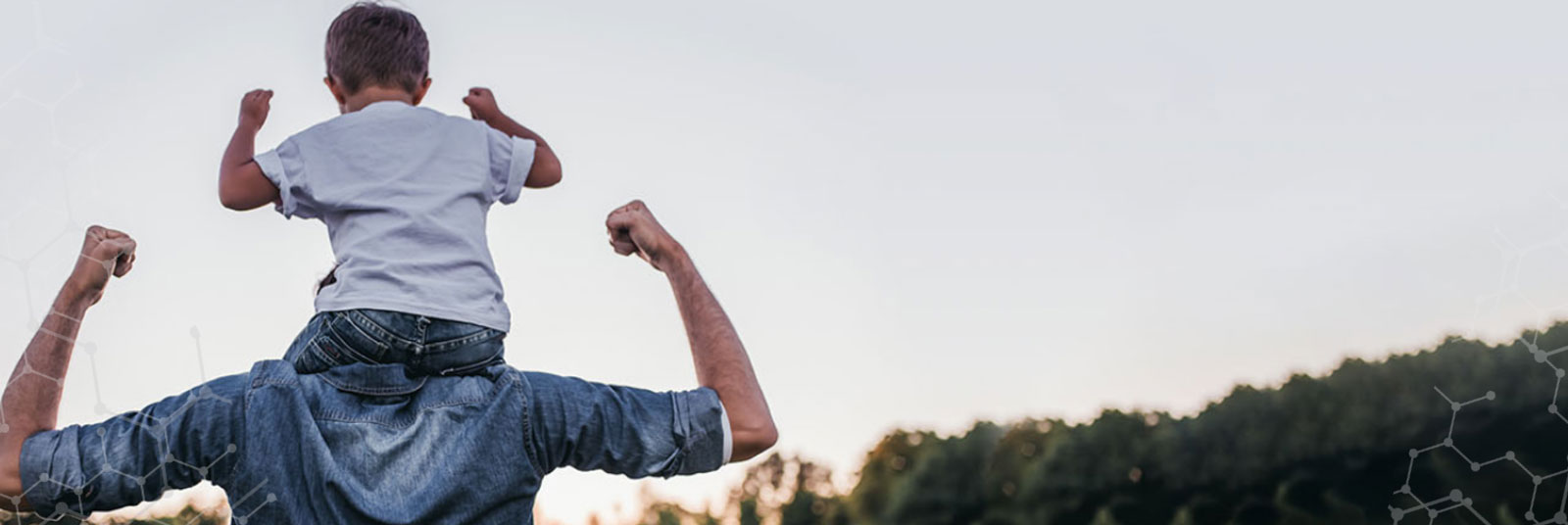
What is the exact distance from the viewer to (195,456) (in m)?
1.83

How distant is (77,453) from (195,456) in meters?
0.13

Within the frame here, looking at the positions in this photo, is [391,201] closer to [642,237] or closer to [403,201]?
[403,201]

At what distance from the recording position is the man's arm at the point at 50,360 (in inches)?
71.5

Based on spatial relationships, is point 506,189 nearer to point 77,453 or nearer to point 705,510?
point 77,453

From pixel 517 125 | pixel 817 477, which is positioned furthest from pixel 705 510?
pixel 517 125

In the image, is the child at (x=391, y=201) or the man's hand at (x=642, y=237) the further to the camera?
the man's hand at (x=642, y=237)

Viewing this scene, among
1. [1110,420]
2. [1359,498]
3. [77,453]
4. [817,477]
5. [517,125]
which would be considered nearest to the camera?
[77,453]

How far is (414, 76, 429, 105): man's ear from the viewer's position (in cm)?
208

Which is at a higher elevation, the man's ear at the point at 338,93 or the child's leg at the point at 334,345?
the man's ear at the point at 338,93

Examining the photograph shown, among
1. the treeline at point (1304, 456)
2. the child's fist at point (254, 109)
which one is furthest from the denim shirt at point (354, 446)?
the treeline at point (1304, 456)
